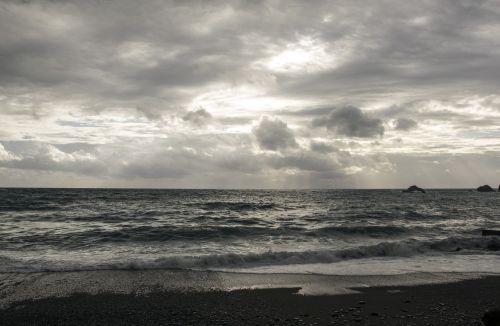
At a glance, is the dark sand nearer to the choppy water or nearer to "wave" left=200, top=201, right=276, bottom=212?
the choppy water

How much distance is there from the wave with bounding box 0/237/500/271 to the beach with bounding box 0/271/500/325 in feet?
6.00

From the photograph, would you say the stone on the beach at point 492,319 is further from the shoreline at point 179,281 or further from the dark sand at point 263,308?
the shoreline at point 179,281

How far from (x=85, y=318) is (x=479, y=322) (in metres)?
10.7

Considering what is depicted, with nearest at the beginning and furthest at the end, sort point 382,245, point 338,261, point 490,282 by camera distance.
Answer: point 490,282 < point 338,261 < point 382,245

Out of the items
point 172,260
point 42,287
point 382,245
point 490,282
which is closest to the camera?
point 42,287

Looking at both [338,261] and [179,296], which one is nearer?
[179,296]

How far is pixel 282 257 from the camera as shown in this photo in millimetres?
18297

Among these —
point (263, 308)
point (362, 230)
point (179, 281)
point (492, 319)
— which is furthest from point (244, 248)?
point (492, 319)

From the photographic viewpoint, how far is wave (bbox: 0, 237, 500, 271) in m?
15.7

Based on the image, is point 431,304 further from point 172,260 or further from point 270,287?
point 172,260

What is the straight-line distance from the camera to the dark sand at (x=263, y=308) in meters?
9.16

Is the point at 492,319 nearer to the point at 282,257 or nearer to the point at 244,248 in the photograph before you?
the point at 282,257


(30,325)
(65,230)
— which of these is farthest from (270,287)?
(65,230)

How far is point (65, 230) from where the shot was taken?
1069 inches
